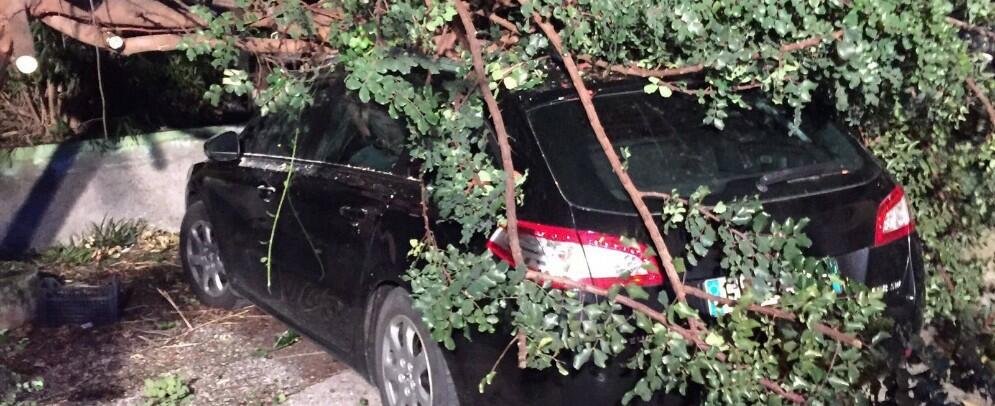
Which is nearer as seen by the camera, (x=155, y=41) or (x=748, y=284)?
(x=748, y=284)

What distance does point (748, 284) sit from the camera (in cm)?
369

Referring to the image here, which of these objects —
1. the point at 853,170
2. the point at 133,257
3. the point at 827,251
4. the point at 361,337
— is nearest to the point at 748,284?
the point at 827,251

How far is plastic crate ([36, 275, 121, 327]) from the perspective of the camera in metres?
6.74

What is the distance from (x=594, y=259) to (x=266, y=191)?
2.52m

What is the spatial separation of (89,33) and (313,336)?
1724 mm

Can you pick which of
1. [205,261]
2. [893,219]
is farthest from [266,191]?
[893,219]

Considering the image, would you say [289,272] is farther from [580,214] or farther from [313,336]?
[580,214]

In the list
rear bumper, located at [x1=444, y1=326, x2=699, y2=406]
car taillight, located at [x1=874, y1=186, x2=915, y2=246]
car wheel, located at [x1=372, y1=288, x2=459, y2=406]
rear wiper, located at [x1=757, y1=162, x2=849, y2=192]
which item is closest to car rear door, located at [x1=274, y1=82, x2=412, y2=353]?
car wheel, located at [x1=372, y1=288, x2=459, y2=406]

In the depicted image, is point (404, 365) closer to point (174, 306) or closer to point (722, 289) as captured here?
point (722, 289)

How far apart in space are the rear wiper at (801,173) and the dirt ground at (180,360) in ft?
7.30

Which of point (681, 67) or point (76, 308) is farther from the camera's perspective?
point (76, 308)

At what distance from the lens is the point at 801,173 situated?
413 centimetres

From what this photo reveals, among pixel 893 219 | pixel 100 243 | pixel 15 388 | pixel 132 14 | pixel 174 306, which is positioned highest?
pixel 132 14

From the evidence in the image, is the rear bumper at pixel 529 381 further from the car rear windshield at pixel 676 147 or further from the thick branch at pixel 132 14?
the thick branch at pixel 132 14
